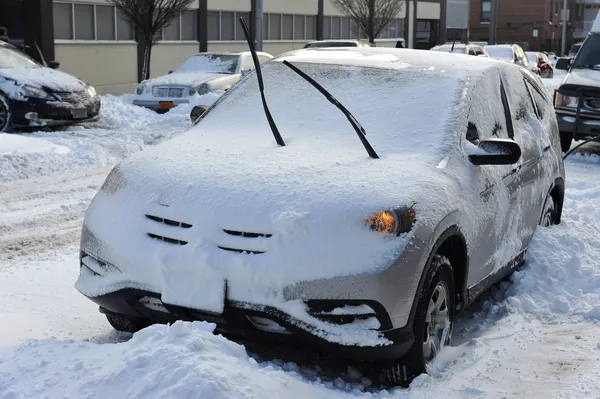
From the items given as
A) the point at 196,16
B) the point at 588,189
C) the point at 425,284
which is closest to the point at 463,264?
the point at 425,284

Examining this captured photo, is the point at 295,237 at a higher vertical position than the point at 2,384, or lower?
higher

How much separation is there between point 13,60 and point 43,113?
5.41ft

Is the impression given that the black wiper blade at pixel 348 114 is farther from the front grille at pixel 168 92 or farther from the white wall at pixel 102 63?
the white wall at pixel 102 63

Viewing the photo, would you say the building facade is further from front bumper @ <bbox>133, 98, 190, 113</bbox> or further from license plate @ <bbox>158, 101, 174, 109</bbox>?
license plate @ <bbox>158, 101, 174, 109</bbox>

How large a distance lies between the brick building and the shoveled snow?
7177 cm

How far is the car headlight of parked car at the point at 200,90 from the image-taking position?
17.9 meters

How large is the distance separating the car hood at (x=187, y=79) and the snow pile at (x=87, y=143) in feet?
3.42

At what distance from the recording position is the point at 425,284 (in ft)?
14.0

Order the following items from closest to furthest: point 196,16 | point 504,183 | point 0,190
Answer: point 504,183 < point 0,190 < point 196,16

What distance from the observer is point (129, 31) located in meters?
26.0

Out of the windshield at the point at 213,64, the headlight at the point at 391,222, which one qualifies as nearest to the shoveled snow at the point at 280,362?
the headlight at the point at 391,222

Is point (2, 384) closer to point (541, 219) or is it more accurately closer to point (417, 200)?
point (417, 200)

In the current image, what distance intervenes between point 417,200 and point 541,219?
260cm

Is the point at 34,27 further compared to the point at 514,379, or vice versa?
the point at 34,27
